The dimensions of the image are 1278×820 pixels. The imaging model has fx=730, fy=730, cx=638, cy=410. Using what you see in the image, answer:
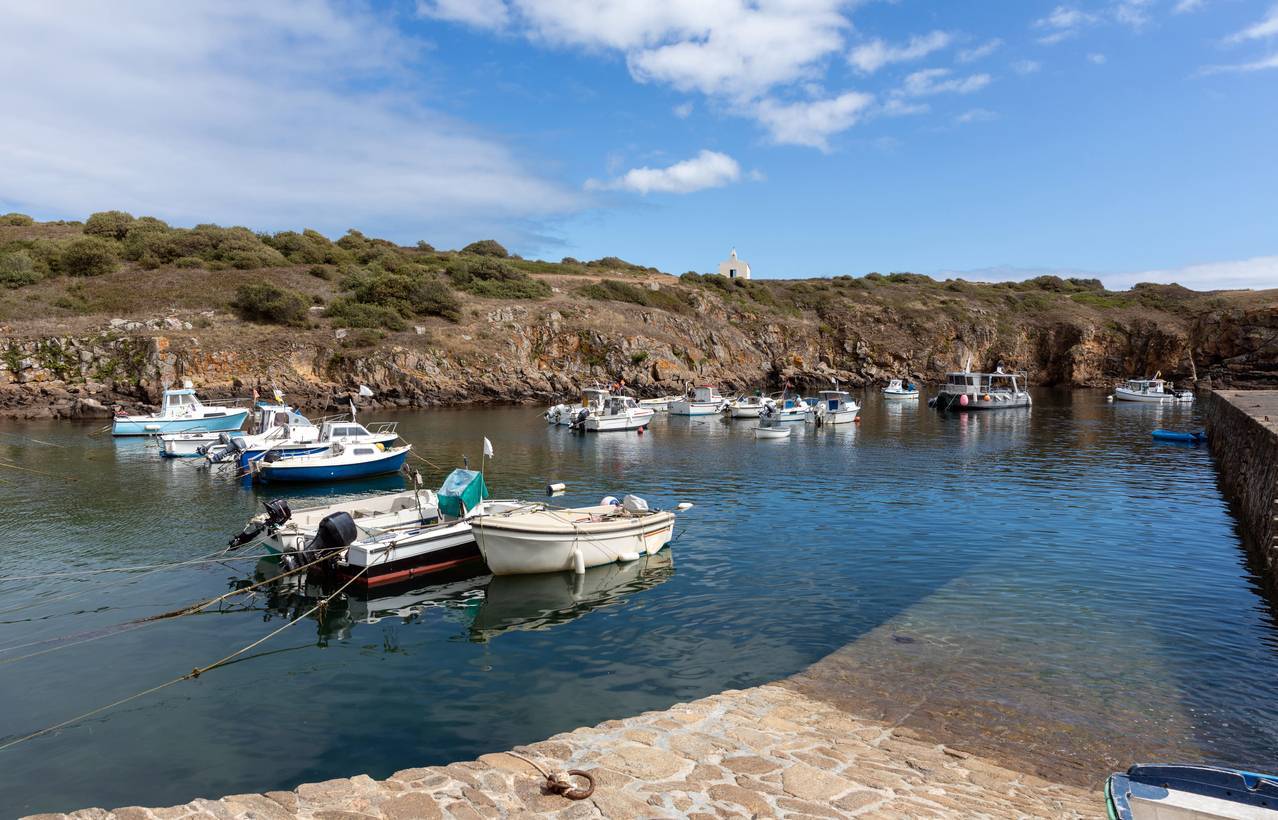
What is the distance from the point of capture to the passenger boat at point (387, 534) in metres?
15.8

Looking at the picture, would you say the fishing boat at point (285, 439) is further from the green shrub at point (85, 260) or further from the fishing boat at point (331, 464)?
the green shrub at point (85, 260)

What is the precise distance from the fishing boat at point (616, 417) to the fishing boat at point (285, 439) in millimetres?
14934

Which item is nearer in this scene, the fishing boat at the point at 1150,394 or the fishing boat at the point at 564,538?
the fishing boat at the point at 564,538

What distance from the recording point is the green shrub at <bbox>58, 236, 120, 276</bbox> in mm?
70812

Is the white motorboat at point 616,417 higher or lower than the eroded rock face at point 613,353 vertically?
lower

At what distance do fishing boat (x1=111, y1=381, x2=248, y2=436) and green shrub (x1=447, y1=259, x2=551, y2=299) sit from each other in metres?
38.7

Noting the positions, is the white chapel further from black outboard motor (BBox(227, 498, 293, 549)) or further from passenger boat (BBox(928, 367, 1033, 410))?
black outboard motor (BBox(227, 498, 293, 549))

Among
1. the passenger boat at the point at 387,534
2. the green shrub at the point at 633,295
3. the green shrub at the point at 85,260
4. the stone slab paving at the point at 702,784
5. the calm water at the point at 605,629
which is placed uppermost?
the green shrub at the point at 85,260

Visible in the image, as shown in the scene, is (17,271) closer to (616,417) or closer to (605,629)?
(616,417)

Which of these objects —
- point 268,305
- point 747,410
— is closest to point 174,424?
point 268,305

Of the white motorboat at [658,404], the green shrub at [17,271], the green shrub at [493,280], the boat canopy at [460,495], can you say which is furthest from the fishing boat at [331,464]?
the green shrub at [17,271]

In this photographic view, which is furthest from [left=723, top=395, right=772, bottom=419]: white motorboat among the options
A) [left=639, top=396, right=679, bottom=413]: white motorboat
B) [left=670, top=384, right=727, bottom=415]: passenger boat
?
[left=639, top=396, right=679, bottom=413]: white motorboat

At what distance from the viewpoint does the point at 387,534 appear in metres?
16.7

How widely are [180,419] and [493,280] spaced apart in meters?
45.1
